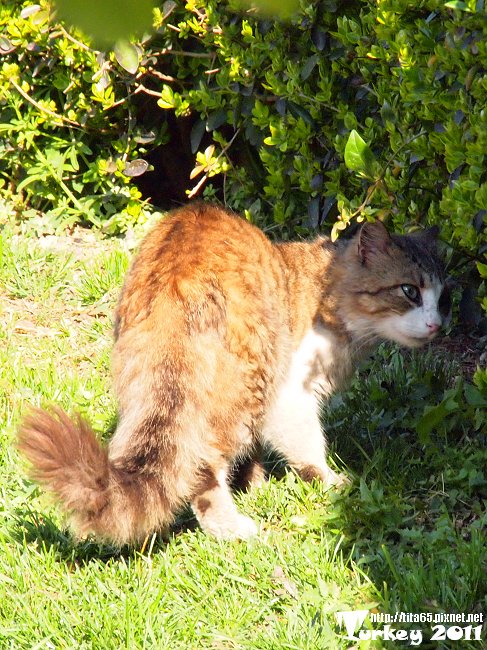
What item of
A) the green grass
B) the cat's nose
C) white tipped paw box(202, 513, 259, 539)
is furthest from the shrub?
white tipped paw box(202, 513, 259, 539)

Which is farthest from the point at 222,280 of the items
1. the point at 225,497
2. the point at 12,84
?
the point at 12,84

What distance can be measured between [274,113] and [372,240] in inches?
57.5

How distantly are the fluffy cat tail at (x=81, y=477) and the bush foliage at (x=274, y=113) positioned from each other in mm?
1481

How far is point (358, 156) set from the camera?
367 centimetres

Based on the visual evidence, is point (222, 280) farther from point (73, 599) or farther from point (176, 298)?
point (73, 599)

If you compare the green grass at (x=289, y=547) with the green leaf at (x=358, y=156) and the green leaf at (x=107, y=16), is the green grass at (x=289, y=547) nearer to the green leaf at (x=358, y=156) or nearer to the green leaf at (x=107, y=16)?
the green leaf at (x=358, y=156)

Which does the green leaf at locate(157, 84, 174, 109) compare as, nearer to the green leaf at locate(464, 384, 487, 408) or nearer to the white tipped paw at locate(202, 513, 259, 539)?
the green leaf at locate(464, 384, 487, 408)

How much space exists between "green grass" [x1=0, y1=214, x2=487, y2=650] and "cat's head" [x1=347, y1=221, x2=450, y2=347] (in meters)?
0.32

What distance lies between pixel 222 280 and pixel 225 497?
2.74 ft

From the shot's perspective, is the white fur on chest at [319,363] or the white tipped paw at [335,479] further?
the white fur on chest at [319,363]

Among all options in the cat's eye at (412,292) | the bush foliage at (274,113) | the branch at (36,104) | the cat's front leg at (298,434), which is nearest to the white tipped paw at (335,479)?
the cat's front leg at (298,434)

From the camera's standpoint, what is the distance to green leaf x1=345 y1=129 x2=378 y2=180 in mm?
3654

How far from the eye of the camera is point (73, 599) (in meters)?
2.96

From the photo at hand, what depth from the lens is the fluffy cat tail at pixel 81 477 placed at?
9.15 feet
